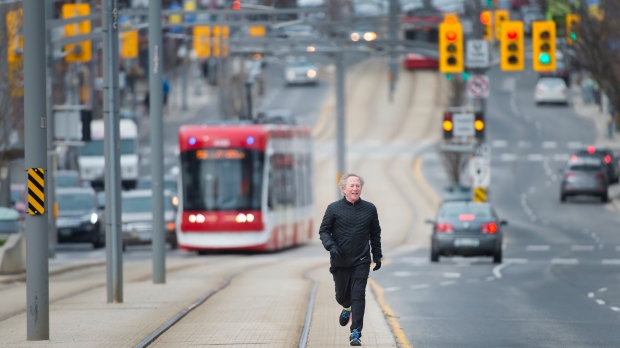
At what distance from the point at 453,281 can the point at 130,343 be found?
1299 cm

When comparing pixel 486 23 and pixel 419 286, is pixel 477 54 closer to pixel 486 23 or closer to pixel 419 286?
pixel 486 23

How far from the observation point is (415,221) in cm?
5681

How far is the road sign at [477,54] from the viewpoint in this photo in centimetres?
4041

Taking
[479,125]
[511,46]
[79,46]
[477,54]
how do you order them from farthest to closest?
[79,46], [479,125], [477,54], [511,46]

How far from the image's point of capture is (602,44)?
55406mm

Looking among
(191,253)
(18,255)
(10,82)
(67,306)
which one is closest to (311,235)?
(191,253)

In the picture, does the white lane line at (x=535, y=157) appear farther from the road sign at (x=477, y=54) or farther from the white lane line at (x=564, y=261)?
the white lane line at (x=564, y=261)

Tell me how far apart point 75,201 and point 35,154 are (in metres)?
29.4

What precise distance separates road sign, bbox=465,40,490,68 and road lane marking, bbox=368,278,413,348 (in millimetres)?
15020

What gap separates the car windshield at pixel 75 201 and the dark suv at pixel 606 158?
84.1ft

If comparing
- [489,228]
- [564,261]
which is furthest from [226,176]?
[564,261]

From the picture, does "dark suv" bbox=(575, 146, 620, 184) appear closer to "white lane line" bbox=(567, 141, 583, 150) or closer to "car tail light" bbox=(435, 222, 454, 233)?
"white lane line" bbox=(567, 141, 583, 150)

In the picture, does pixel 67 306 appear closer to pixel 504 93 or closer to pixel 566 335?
pixel 566 335

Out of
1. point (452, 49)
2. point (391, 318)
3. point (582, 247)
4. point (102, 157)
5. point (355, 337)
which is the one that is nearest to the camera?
point (355, 337)
